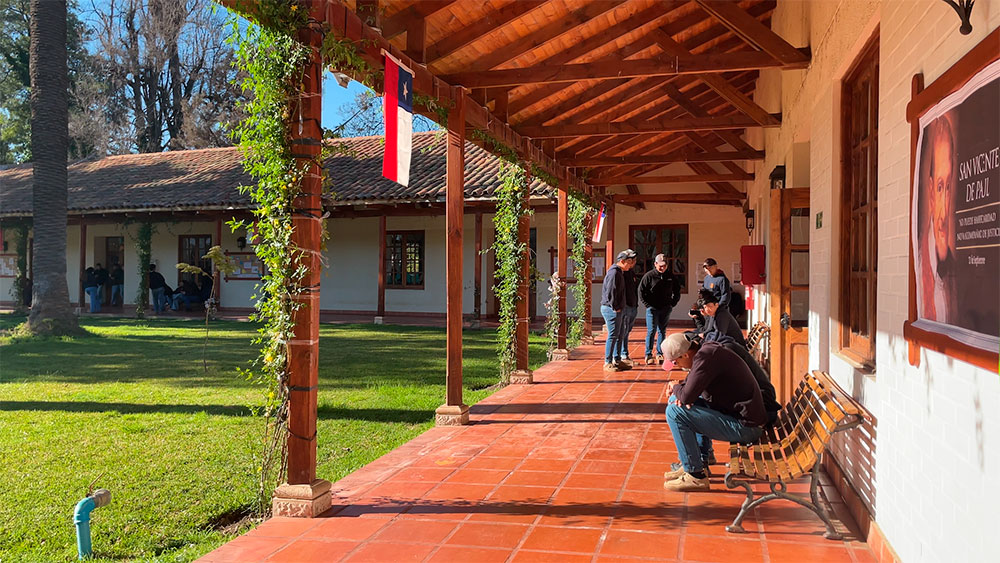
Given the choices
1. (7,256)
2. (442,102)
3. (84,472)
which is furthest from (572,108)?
(7,256)

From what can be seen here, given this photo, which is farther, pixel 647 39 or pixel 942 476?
pixel 647 39

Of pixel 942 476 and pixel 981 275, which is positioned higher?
pixel 981 275

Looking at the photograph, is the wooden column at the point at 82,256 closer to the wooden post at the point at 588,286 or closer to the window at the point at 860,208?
the wooden post at the point at 588,286

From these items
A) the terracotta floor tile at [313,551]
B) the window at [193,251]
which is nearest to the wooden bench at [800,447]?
the terracotta floor tile at [313,551]

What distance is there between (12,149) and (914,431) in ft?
114

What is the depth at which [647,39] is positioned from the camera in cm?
761

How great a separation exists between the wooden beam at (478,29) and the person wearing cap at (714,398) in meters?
2.90

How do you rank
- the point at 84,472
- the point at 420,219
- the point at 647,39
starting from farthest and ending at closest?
the point at 420,219 → the point at 647,39 → the point at 84,472

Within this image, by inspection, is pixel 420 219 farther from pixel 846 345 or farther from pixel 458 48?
pixel 846 345

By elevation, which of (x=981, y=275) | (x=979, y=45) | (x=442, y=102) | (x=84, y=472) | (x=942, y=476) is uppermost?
(x=442, y=102)

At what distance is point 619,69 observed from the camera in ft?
20.4

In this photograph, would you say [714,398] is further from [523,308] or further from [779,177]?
[523,308]

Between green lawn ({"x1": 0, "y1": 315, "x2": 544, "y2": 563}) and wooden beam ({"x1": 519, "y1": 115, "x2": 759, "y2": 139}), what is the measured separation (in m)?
2.94


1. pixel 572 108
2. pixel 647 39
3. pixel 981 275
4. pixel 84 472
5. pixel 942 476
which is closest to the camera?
pixel 981 275
